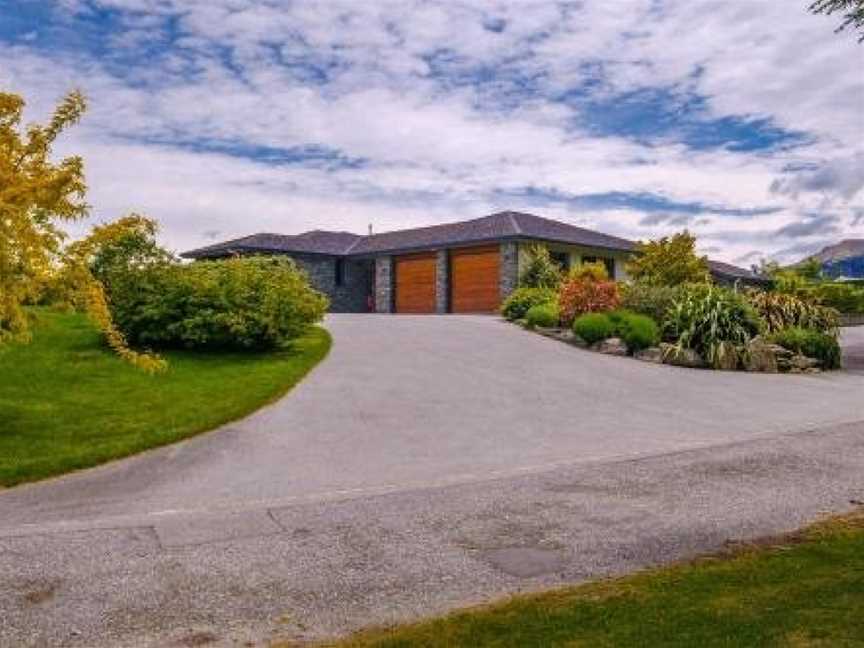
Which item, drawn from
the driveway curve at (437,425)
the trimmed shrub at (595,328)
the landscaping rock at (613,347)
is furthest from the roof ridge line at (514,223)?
the driveway curve at (437,425)

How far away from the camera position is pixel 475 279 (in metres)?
37.0

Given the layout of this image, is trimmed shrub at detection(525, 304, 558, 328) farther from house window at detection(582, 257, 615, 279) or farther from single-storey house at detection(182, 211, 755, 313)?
house window at detection(582, 257, 615, 279)

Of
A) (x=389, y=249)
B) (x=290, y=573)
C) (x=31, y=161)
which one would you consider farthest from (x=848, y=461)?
(x=389, y=249)

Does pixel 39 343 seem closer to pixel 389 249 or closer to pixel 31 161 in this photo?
pixel 31 161

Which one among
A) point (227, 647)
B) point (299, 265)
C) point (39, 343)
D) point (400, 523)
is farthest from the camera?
point (299, 265)

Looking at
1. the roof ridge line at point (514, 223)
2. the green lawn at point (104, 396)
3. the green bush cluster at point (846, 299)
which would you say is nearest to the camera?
the green lawn at point (104, 396)

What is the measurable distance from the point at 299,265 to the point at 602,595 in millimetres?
36167

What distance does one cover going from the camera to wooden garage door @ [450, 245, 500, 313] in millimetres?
35875

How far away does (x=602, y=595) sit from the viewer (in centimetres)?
541

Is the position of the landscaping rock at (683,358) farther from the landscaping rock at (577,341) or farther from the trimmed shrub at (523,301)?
the trimmed shrub at (523,301)

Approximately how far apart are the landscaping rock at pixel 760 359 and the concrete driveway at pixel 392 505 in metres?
4.87

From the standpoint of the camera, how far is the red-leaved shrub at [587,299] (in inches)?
960

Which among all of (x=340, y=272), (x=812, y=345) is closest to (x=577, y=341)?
(x=812, y=345)

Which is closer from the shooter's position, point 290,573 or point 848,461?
point 290,573
